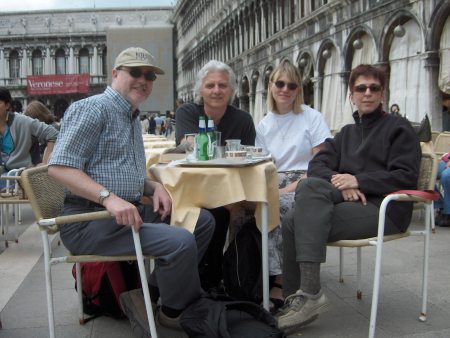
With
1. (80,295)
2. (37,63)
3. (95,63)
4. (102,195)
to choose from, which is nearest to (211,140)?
(102,195)

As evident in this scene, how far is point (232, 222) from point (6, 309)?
4.98 feet

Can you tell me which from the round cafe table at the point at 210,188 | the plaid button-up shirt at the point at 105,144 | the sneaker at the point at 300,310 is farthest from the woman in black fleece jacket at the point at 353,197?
the plaid button-up shirt at the point at 105,144

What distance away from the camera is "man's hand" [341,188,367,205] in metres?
3.14

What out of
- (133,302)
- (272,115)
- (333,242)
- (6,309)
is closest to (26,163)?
(6,309)

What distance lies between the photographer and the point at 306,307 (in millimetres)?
2990

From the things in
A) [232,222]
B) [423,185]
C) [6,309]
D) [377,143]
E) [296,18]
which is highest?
[296,18]

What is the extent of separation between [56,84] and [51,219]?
2653 inches

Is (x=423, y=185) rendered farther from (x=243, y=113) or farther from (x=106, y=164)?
(x=106, y=164)

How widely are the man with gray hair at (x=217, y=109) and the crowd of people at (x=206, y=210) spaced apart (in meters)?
0.01

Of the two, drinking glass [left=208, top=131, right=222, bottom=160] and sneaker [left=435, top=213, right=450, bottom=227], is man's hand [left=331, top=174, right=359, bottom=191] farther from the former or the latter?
sneaker [left=435, top=213, right=450, bottom=227]

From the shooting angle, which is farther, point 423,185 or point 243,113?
point 243,113

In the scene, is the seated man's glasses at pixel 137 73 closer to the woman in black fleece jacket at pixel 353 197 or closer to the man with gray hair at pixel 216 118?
the man with gray hair at pixel 216 118

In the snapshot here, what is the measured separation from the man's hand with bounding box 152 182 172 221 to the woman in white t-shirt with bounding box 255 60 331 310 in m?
1.01

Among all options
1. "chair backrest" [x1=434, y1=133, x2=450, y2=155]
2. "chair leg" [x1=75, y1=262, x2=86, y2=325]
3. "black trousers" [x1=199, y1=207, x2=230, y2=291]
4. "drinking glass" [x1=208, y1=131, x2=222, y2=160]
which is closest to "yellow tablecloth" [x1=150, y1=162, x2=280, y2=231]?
"drinking glass" [x1=208, y1=131, x2=222, y2=160]
